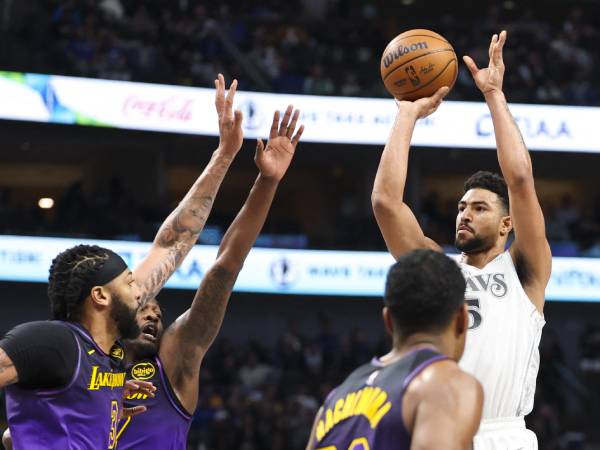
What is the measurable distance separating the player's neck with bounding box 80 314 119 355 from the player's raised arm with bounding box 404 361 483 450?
1556 millimetres

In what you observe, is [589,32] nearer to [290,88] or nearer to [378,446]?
[290,88]

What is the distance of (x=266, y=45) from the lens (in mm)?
18203

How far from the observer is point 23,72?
15.6 metres

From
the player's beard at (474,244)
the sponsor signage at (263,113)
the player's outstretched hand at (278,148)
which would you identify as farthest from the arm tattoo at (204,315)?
the sponsor signage at (263,113)

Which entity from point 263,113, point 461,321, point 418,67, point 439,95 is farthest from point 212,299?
point 263,113

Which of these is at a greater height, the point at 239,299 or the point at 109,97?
the point at 109,97

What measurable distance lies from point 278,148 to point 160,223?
12529 millimetres

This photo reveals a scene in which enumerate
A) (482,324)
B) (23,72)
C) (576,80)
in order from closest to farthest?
(482,324) < (23,72) < (576,80)

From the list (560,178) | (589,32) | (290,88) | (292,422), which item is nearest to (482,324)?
(292,422)

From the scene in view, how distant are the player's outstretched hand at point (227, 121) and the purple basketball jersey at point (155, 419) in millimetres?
999

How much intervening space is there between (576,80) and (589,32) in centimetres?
206

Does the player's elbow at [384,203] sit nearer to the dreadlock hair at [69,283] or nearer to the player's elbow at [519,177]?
the player's elbow at [519,177]

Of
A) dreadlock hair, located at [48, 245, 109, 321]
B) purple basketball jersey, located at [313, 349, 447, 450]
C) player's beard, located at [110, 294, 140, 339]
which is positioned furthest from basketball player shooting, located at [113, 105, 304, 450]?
purple basketball jersey, located at [313, 349, 447, 450]

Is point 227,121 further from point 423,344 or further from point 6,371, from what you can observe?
point 423,344
